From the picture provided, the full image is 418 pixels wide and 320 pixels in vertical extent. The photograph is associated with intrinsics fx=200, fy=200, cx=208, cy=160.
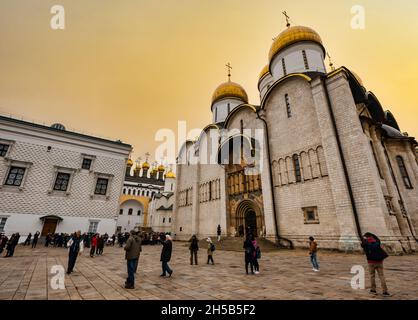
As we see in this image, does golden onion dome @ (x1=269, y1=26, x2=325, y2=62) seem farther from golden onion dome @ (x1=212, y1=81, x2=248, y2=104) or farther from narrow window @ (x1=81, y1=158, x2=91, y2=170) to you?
narrow window @ (x1=81, y1=158, x2=91, y2=170)

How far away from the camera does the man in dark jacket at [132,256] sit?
17.0ft

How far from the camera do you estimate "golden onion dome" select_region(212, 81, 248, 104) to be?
29.5 m

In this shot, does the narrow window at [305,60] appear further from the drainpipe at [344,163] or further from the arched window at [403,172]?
the arched window at [403,172]

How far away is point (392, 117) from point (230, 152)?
1708 cm

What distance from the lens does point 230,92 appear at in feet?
96.6

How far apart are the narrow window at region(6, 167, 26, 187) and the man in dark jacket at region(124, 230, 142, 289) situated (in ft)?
67.7

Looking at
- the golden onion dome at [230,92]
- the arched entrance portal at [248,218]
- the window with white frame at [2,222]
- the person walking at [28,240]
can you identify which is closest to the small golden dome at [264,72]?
the golden onion dome at [230,92]

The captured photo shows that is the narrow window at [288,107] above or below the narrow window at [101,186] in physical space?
above

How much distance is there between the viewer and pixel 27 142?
66.3 feet

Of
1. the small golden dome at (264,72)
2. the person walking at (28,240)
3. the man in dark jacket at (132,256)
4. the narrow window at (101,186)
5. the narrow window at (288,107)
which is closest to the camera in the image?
the man in dark jacket at (132,256)

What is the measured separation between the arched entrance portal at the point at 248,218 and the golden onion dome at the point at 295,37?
54.6 ft

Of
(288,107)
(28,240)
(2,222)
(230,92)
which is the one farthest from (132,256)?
(230,92)

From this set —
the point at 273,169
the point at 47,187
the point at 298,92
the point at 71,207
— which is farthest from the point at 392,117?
the point at 47,187
